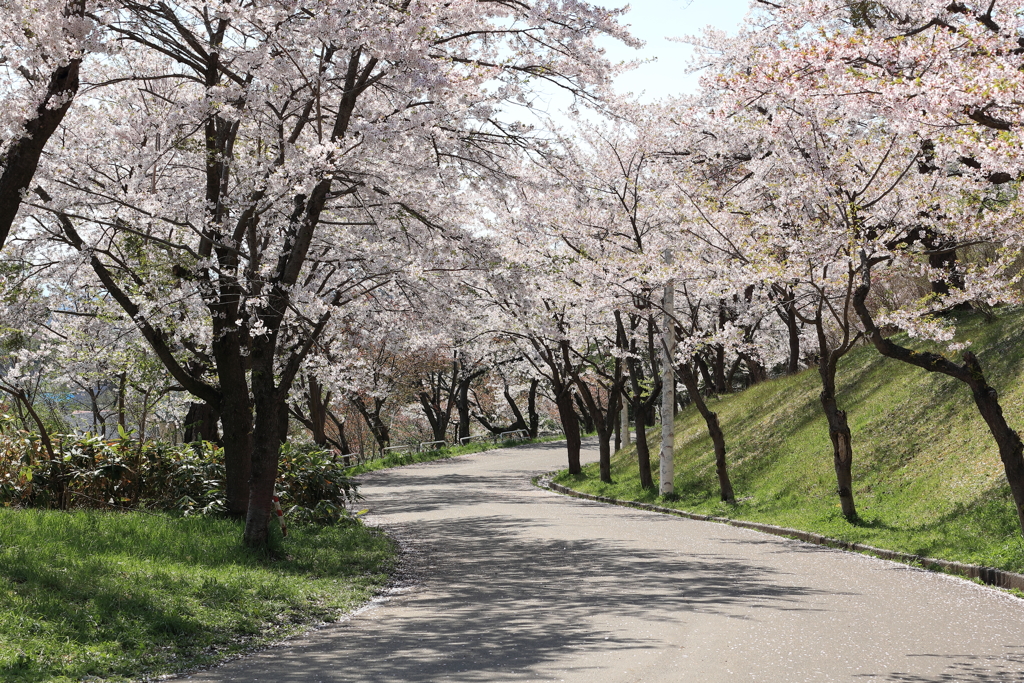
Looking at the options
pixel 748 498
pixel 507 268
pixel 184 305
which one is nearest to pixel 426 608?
pixel 507 268

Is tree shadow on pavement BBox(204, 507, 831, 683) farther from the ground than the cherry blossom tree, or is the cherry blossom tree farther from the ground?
the cherry blossom tree

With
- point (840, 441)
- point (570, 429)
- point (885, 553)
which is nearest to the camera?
point (885, 553)

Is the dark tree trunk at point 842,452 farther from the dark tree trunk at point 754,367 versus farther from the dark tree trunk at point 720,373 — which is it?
the dark tree trunk at point 754,367

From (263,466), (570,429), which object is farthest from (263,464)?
(570,429)

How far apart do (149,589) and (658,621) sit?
499 cm

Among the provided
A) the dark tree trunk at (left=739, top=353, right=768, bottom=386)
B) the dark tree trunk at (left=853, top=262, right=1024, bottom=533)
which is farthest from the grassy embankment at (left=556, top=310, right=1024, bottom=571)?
the dark tree trunk at (left=739, top=353, right=768, bottom=386)

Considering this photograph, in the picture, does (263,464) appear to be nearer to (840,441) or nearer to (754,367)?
(840,441)

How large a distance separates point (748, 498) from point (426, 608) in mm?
12233

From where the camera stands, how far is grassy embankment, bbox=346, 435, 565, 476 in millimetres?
36906

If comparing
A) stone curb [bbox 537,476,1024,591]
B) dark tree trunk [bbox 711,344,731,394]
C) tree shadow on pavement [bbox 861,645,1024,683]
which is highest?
dark tree trunk [bbox 711,344,731,394]

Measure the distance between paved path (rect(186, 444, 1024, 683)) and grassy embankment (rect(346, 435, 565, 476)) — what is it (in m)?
18.5

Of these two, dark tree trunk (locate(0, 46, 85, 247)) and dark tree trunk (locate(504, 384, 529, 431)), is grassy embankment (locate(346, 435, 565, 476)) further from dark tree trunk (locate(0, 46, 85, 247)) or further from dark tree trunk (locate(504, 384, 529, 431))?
dark tree trunk (locate(0, 46, 85, 247))

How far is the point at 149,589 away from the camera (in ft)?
30.0

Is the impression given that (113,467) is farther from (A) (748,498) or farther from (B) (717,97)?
(B) (717,97)
